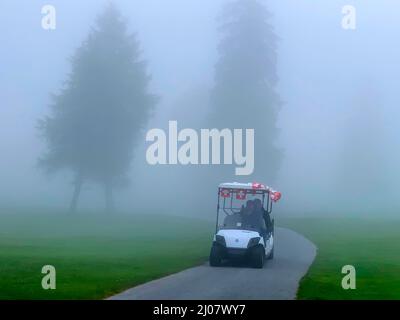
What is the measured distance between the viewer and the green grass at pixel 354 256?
45.9 feet

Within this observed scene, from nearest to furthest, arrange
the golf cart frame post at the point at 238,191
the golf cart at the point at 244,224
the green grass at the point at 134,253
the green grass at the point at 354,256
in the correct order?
the green grass at the point at 354,256, the green grass at the point at 134,253, the golf cart frame post at the point at 238,191, the golf cart at the point at 244,224

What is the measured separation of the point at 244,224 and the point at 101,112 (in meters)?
5.47

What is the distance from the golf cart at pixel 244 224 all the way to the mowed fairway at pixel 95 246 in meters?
0.75

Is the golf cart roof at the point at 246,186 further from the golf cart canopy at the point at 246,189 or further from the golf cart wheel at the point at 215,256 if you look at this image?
the golf cart wheel at the point at 215,256

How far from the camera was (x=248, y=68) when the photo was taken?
2017cm

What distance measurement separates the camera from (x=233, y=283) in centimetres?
1521

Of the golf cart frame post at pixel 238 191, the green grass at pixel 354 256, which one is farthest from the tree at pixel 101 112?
the green grass at pixel 354 256

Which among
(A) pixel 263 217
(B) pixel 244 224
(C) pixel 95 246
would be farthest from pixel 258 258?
(C) pixel 95 246

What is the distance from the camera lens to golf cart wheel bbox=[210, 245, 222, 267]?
19.2 metres

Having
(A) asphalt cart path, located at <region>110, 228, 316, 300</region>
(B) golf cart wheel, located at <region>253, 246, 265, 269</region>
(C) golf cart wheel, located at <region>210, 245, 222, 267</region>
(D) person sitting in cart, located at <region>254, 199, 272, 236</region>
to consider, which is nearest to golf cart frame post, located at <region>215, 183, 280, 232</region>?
(D) person sitting in cart, located at <region>254, 199, 272, 236</region>
